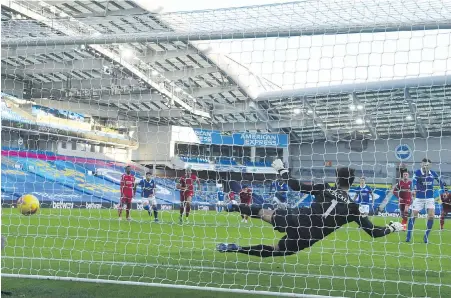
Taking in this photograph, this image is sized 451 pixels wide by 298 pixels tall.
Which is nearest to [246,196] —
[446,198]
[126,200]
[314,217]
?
[126,200]

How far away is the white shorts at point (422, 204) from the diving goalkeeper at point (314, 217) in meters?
4.86

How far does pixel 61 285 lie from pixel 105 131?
21.6 metres

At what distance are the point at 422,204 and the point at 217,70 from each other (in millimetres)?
4556

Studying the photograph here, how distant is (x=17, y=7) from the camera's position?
17.0 m

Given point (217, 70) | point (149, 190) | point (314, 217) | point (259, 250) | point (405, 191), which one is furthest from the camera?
point (149, 190)

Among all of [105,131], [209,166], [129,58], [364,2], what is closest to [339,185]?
[364,2]

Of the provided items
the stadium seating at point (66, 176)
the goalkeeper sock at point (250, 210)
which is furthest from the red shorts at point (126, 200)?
the goalkeeper sock at point (250, 210)

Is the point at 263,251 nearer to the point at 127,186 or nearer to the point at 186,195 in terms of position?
the point at 127,186

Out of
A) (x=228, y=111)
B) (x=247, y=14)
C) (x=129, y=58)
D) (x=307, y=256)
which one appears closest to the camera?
(x=247, y=14)

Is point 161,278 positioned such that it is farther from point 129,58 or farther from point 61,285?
point 129,58

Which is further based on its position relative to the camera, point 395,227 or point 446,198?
point 446,198

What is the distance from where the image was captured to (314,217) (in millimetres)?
5445

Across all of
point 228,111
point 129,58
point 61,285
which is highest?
point 129,58

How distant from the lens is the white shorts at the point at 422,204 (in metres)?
9.69
